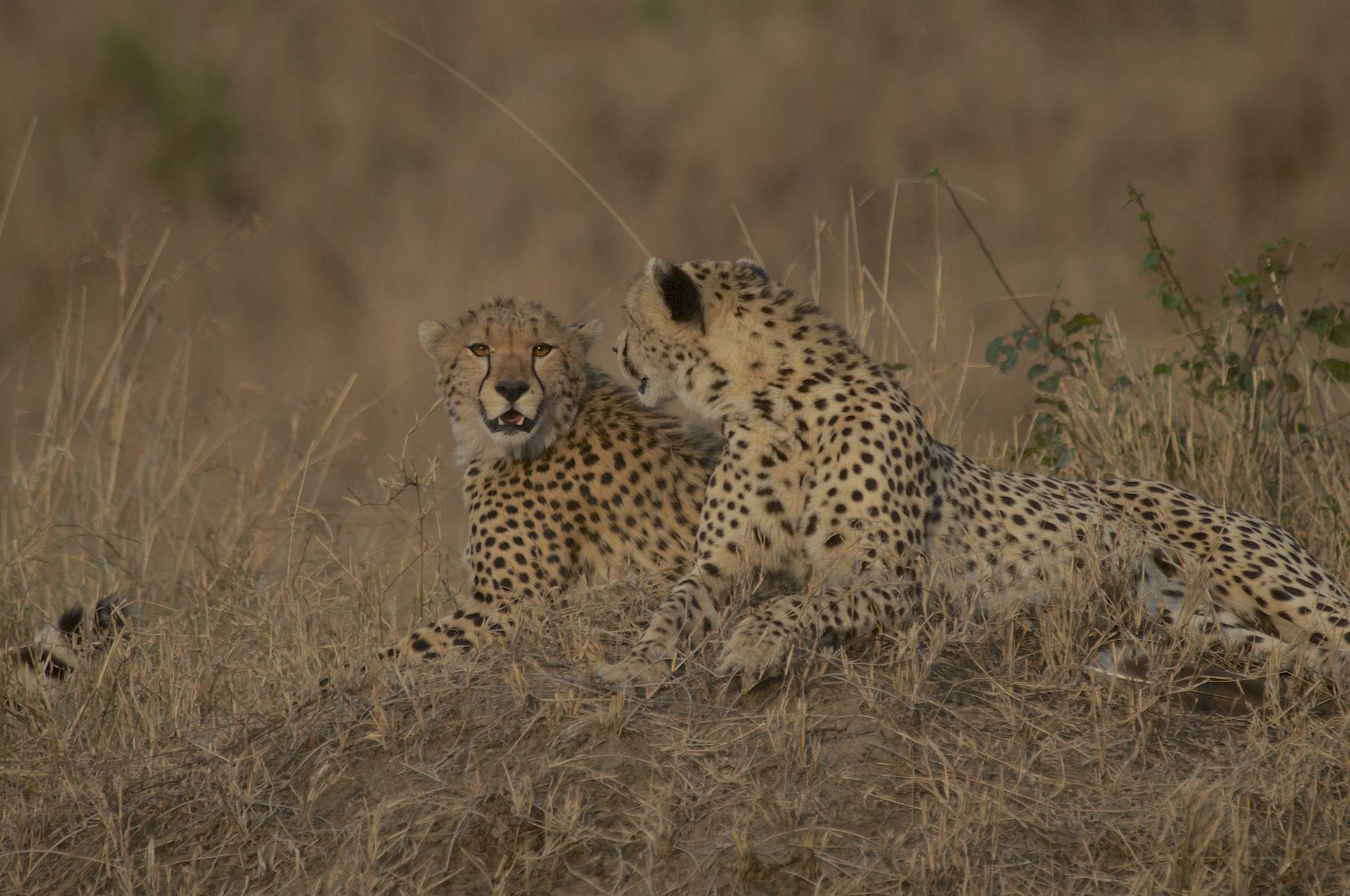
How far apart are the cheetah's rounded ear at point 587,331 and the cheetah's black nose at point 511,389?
11.7 inches

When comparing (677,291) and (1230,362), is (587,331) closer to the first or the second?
(677,291)

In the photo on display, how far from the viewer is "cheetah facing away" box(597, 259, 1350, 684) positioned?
11.3ft

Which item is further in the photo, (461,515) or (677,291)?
(461,515)

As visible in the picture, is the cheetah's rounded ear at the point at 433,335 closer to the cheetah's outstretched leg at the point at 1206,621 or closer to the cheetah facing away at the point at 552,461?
the cheetah facing away at the point at 552,461

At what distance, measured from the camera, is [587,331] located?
445 centimetres

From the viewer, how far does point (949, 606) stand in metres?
3.39

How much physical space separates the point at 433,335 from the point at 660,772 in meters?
2.08

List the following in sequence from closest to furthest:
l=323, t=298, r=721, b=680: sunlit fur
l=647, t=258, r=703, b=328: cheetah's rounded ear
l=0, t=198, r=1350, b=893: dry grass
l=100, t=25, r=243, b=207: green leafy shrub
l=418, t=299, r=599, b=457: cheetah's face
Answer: l=0, t=198, r=1350, b=893: dry grass < l=647, t=258, r=703, b=328: cheetah's rounded ear < l=323, t=298, r=721, b=680: sunlit fur < l=418, t=299, r=599, b=457: cheetah's face < l=100, t=25, r=243, b=207: green leafy shrub

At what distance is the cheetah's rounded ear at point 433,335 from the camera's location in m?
4.46

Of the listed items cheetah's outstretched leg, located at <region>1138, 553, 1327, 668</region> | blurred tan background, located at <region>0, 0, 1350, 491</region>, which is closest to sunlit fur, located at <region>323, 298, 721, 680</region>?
cheetah's outstretched leg, located at <region>1138, 553, 1327, 668</region>

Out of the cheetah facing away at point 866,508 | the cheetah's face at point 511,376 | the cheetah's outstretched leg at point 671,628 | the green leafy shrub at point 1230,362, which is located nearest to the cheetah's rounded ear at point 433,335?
the cheetah's face at point 511,376

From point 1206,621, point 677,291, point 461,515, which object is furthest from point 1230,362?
point 461,515

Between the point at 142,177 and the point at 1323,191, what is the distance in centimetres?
839

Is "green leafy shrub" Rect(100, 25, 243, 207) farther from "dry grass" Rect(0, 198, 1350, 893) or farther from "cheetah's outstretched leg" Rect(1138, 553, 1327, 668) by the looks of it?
"cheetah's outstretched leg" Rect(1138, 553, 1327, 668)
